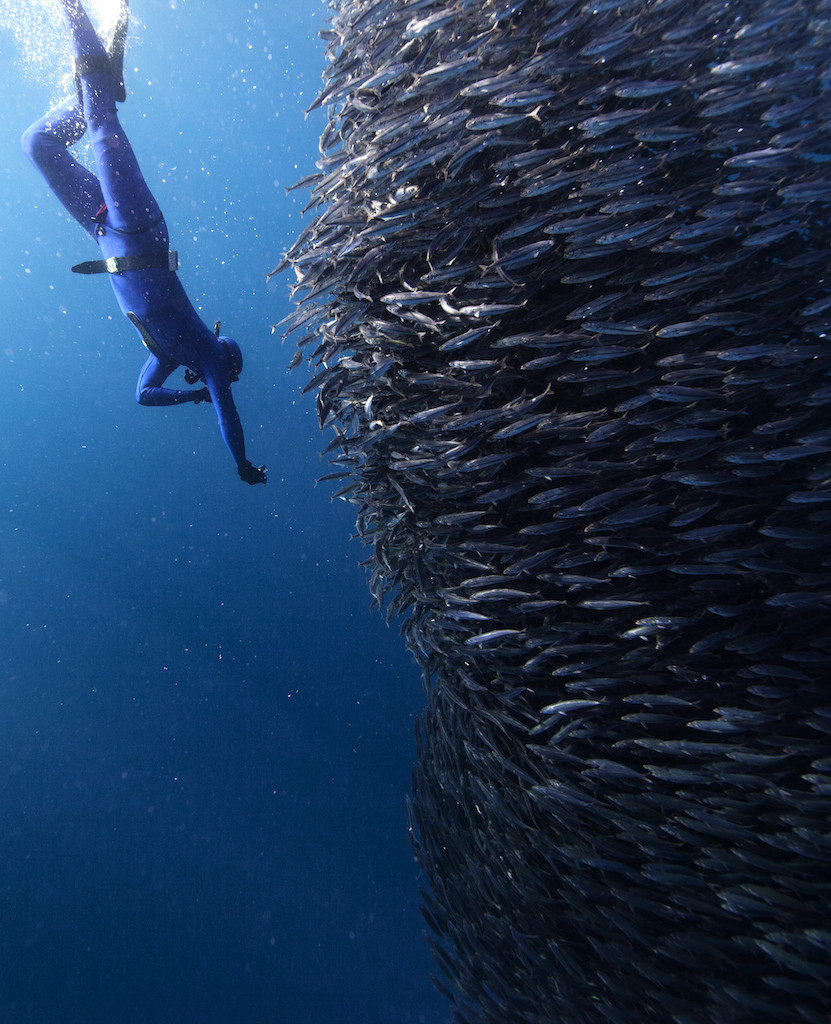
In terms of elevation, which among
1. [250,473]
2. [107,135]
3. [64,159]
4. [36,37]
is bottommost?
[250,473]

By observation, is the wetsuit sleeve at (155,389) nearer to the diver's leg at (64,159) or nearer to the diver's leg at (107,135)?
the diver's leg at (64,159)

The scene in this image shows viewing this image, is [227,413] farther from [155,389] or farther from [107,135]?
[107,135]

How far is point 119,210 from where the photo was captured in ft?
17.0

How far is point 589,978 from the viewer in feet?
12.2

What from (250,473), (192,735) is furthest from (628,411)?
(192,735)

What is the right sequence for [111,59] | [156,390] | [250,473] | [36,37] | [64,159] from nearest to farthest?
[111,59] < [64,159] < [250,473] < [156,390] < [36,37]

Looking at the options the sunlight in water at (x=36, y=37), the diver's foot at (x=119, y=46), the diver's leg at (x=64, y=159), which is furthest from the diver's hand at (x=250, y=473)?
the sunlight in water at (x=36, y=37)

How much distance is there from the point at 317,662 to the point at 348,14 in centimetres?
2317

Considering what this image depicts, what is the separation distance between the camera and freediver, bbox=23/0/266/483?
492 centimetres

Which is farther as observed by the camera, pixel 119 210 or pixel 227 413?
pixel 227 413

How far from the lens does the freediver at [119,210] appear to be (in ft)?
16.1

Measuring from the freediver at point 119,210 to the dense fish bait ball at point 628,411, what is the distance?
247 centimetres

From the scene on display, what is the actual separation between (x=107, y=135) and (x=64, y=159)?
866 millimetres

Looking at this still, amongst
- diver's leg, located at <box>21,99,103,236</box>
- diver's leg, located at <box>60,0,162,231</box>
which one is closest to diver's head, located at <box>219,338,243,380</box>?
diver's leg, located at <box>60,0,162,231</box>
